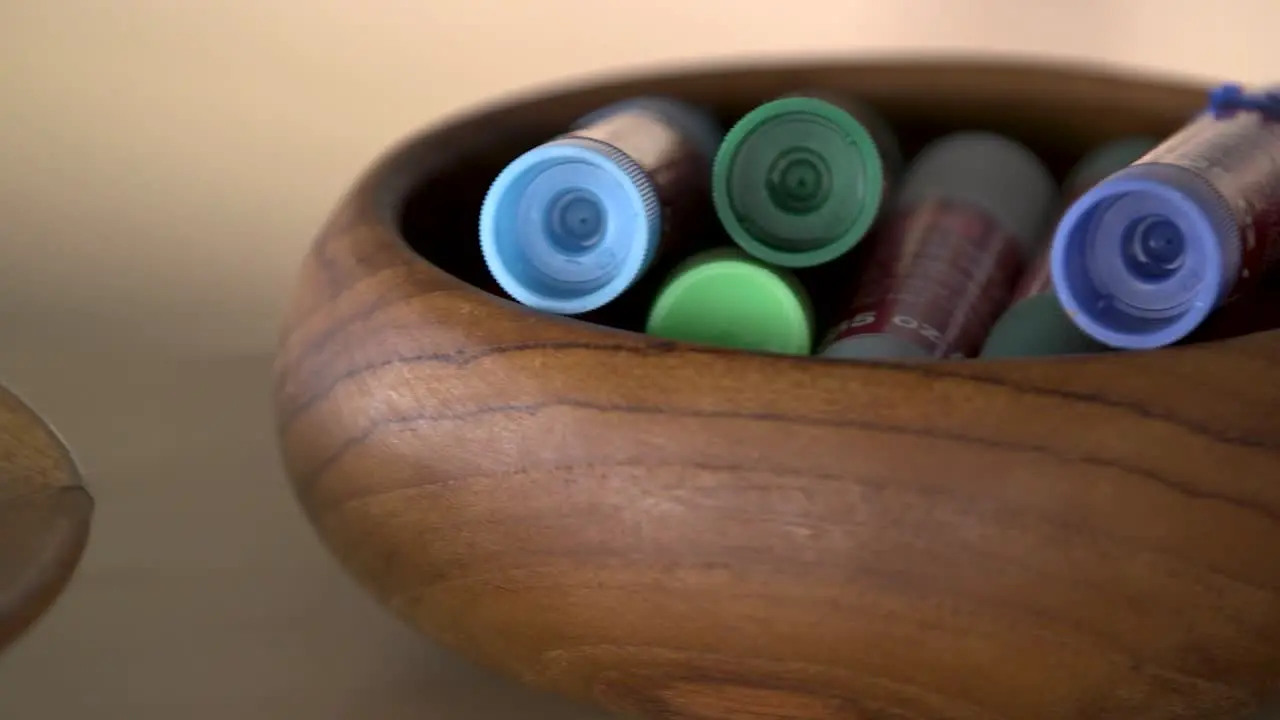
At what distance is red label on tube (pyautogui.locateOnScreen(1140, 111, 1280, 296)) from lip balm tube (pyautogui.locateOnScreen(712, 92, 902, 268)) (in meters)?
0.07

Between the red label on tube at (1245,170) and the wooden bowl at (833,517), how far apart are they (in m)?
0.05

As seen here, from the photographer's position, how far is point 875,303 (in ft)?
1.10

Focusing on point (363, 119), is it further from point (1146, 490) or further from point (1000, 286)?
point (1146, 490)

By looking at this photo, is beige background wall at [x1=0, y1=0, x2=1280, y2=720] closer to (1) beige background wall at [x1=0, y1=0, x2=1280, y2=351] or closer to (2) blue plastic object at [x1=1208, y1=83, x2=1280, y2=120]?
(1) beige background wall at [x1=0, y1=0, x2=1280, y2=351]

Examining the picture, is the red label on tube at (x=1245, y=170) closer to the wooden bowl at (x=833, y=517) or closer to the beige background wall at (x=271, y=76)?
the wooden bowl at (x=833, y=517)

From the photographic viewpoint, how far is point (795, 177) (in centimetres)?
34

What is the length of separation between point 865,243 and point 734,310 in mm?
70

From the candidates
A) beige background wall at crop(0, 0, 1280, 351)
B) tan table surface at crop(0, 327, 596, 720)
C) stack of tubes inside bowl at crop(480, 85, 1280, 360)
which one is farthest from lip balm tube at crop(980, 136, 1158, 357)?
beige background wall at crop(0, 0, 1280, 351)

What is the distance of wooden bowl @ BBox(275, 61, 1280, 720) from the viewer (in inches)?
9.2

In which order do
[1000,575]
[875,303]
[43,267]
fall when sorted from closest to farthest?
[1000,575] < [875,303] < [43,267]

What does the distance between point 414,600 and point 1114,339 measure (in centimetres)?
15

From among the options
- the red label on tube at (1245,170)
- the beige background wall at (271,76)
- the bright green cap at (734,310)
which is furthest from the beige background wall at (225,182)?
the red label on tube at (1245,170)

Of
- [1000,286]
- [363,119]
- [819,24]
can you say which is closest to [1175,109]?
[1000,286]

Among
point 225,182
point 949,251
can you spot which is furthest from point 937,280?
point 225,182
